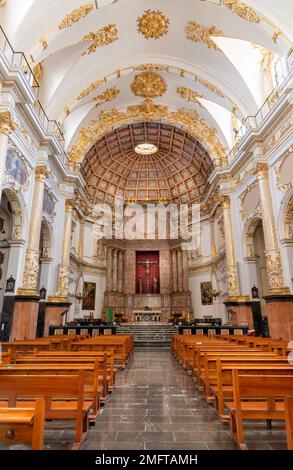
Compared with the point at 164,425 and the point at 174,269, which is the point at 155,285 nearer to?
the point at 174,269

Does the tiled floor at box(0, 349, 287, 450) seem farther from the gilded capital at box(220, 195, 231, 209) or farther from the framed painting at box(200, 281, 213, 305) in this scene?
the framed painting at box(200, 281, 213, 305)

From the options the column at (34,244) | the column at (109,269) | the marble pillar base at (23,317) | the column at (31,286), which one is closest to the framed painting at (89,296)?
the column at (109,269)

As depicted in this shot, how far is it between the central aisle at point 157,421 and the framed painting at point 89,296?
52.1ft

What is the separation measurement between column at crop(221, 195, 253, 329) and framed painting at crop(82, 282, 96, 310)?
34.1 feet

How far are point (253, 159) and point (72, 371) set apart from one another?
13502mm

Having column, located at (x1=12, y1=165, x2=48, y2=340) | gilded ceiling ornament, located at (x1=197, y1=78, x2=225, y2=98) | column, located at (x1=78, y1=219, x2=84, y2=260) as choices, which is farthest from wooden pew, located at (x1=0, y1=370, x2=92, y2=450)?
column, located at (x1=78, y1=219, x2=84, y2=260)

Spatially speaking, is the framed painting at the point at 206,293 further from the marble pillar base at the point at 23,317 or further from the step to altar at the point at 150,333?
the marble pillar base at the point at 23,317

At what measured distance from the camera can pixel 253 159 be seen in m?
14.2

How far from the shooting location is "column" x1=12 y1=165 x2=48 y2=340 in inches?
430

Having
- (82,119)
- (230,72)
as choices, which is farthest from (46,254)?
(230,72)

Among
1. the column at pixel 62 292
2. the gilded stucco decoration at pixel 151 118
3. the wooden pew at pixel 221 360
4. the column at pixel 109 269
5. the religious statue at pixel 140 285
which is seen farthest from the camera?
the religious statue at pixel 140 285

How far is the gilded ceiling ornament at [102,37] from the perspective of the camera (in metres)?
13.1

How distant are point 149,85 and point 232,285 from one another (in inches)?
495
